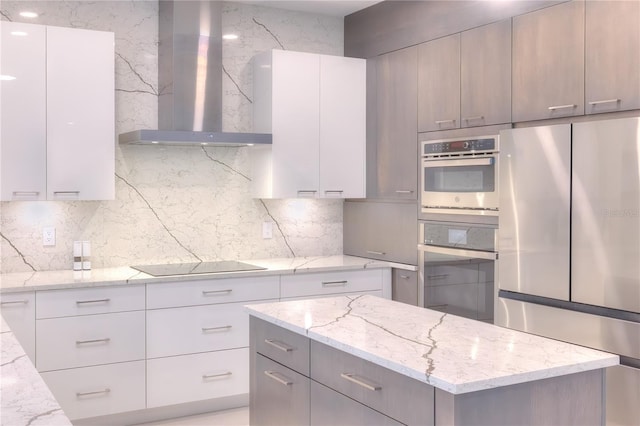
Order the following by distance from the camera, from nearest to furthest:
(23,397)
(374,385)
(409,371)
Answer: (23,397) < (409,371) < (374,385)

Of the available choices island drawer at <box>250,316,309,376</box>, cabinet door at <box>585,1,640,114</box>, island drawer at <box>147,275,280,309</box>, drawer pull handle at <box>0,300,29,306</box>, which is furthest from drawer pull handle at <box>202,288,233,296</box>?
cabinet door at <box>585,1,640,114</box>

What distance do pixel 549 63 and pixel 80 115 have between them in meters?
2.66

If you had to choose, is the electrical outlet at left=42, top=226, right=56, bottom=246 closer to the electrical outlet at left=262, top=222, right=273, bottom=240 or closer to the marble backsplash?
the marble backsplash

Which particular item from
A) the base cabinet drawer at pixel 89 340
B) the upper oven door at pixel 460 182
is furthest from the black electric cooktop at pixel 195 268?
the upper oven door at pixel 460 182

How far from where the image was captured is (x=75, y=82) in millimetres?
4055

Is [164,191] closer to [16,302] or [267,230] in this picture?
[267,230]

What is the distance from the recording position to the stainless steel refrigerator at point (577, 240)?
3.19 m

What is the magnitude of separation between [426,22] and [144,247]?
7.83 feet

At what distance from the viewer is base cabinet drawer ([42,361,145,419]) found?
12.6ft

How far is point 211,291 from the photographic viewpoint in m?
4.23

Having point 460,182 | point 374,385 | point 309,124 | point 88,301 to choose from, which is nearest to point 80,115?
point 88,301

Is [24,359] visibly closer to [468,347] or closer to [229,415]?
[468,347]

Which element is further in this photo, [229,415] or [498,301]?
[229,415]

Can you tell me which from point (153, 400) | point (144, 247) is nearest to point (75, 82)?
point (144, 247)
